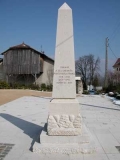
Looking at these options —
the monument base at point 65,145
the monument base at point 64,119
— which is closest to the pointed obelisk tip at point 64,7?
the monument base at point 64,119

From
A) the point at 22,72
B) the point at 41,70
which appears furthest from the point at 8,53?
the point at 41,70

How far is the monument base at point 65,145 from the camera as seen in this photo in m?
4.58

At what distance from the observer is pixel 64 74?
5387 mm

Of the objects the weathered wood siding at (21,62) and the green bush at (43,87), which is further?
the weathered wood siding at (21,62)

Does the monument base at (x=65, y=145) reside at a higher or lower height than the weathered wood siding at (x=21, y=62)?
lower

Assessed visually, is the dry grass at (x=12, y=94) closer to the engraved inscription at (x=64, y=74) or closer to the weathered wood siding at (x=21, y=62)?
the weathered wood siding at (x=21, y=62)

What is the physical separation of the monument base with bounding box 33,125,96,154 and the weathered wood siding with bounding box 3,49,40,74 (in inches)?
1279

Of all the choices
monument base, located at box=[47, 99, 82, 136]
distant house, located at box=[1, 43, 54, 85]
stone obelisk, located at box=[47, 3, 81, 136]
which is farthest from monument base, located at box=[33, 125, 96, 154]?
distant house, located at box=[1, 43, 54, 85]

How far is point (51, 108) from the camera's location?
5.11 meters

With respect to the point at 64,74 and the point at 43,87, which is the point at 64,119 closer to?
the point at 64,74

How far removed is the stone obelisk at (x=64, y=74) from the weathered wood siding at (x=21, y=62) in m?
31.7

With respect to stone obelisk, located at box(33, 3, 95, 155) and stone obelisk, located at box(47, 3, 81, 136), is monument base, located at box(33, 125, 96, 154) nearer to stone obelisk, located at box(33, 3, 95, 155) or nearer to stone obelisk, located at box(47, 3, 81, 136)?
stone obelisk, located at box(33, 3, 95, 155)

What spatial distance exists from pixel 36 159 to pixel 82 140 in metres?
1.25

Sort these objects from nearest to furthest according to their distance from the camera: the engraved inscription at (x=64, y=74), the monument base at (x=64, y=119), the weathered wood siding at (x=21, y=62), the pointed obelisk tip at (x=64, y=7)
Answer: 1. the monument base at (x=64, y=119)
2. the engraved inscription at (x=64, y=74)
3. the pointed obelisk tip at (x=64, y=7)
4. the weathered wood siding at (x=21, y=62)
